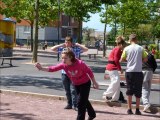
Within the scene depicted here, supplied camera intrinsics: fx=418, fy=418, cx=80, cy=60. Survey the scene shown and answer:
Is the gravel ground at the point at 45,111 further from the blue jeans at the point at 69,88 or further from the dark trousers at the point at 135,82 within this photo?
the dark trousers at the point at 135,82

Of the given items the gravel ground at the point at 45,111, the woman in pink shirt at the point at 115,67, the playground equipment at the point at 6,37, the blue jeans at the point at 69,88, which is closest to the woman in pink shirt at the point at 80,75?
the gravel ground at the point at 45,111

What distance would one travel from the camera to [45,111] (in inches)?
375

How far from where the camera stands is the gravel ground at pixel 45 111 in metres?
8.87

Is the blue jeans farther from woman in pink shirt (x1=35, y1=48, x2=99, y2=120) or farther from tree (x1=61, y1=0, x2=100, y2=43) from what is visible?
tree (x1=61, y1=0, x2=100, y2=43)

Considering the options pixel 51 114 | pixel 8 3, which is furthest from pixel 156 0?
pixel 51 114

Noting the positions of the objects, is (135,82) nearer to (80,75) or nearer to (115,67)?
(115,67)

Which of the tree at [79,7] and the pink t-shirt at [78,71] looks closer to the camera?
the pink t-shirt at [78,71]

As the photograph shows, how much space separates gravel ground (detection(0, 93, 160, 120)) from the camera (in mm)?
8867

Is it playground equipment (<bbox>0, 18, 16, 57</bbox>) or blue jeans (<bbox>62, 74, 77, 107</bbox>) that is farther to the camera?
playground equipment (<bbox>0, 18, 16, 57</bbox>)

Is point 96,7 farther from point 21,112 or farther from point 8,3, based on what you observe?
point 21,112

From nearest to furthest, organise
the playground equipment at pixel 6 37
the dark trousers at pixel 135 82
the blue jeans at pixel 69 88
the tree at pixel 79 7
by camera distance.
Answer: the dark trousers at pixel 135 82
the blue jeans at pixel 69 88
the tree at pixel 79 7
the playground equipment at pixel 6 37

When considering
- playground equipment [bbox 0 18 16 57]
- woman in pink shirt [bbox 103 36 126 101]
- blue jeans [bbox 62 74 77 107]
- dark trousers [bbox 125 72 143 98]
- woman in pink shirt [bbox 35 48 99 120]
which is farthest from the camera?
playground equipment [bbox 0 18 16 57]

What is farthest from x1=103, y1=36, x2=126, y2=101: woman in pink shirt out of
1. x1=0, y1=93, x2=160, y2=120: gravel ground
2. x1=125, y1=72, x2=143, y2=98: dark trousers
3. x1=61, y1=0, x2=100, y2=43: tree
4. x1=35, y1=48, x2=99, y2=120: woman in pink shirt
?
x1=61, y1=0, x2=100, y2=43: tree

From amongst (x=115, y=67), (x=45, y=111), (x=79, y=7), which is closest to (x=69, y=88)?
(x=45, y=111)
